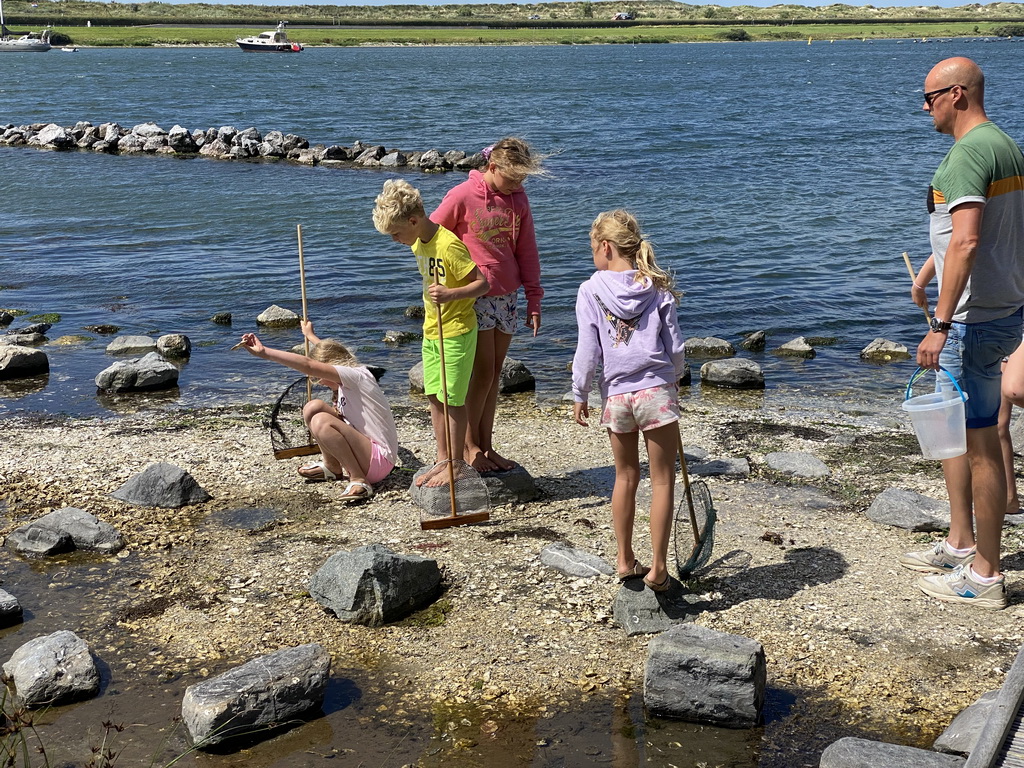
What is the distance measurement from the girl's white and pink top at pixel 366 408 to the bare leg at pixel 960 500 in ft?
12.0

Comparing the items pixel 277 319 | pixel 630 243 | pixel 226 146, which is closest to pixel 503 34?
pixel 226 146

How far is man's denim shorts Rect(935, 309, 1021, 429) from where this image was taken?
17.2ft

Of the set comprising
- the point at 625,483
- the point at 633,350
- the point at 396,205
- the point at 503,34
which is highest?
the point at 503,34

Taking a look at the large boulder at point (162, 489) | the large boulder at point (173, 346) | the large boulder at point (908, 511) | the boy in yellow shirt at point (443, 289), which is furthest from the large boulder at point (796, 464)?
the large boulder at point (173, 346)

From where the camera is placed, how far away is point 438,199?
24031mm

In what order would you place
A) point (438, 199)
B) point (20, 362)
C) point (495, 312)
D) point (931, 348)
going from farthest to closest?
point (438, 199) < point (20, 362) < point (495, 312) < point (931, 348)

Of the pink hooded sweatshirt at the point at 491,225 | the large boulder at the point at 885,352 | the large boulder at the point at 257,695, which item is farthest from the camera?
the large boulder at the point at 885,352

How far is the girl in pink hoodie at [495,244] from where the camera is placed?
663 centimetres

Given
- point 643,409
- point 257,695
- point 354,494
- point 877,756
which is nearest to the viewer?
point 877,756

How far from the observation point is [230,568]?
6160 mm

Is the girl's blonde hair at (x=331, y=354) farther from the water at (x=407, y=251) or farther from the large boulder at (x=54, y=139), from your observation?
the large boulder at (x=54, y=139)

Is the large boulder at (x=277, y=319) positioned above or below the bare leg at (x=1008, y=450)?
below

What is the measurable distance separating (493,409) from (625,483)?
6.59ft

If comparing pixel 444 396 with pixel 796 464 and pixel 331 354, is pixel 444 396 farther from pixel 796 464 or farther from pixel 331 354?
pixel 796 464
